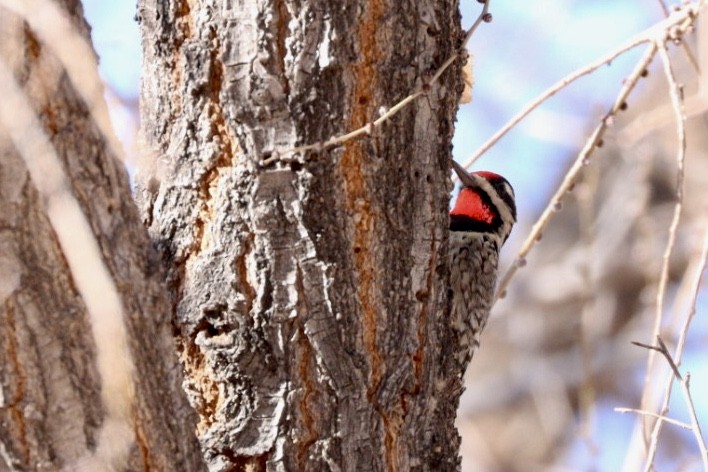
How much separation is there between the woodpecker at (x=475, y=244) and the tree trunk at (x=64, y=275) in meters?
1.21

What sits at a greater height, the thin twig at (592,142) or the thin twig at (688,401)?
the thin twig at (592,142)

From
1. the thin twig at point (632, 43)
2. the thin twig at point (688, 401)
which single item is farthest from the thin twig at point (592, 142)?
the thin twig at point (688, 401)

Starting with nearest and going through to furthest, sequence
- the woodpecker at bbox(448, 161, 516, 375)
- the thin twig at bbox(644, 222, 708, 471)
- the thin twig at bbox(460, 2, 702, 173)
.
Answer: the thin twig at bbox(644, 222, 708, 471), the thin twig at bbox(460, 2, 702, 173), the woodpecker at bbox(448, 161, 516, 375)

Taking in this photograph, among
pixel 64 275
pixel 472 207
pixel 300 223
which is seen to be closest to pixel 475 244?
pixel 472 207

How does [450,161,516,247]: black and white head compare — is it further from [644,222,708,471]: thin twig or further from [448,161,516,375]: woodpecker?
[644,222,708,471]: thin twig

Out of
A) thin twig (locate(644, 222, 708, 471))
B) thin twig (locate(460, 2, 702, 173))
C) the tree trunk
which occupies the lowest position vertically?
thin twig (locate(644, 222, 708, 471))

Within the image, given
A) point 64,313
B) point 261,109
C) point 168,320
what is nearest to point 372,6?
point 261,109

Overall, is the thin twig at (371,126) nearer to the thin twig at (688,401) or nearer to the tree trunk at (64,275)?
the tree trunk at (64,275)

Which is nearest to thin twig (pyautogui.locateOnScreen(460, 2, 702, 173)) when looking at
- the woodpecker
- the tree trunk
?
the woodpecker

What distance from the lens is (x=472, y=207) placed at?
157 inches

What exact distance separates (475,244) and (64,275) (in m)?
2.15

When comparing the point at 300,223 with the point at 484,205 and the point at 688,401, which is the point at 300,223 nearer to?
the point at 688,401

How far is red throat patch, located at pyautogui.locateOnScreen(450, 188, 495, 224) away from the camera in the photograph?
3977 millimetres

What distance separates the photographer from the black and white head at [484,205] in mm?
3967
